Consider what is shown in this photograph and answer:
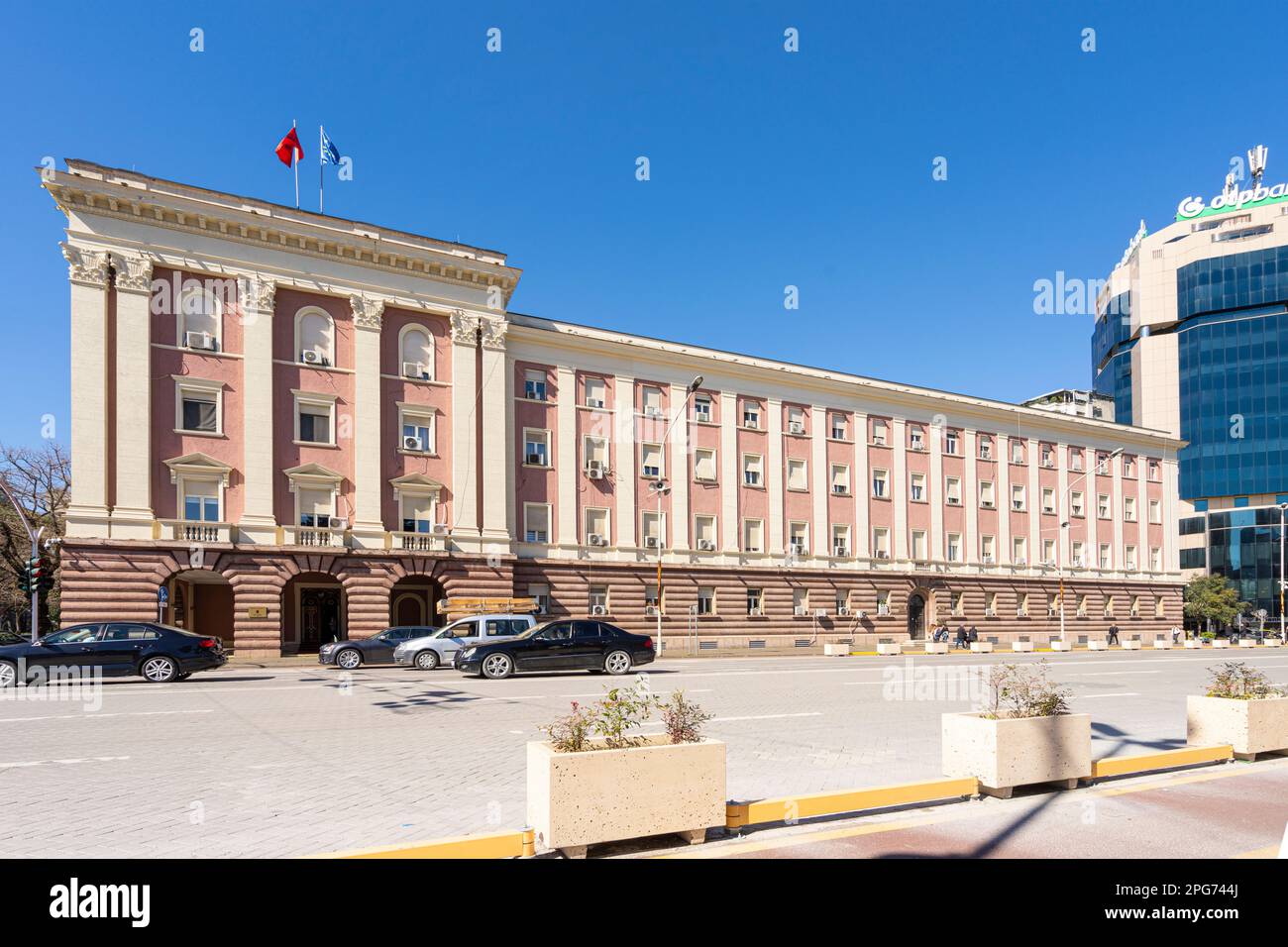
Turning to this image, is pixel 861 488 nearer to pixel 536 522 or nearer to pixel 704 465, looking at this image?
pixel 704 465

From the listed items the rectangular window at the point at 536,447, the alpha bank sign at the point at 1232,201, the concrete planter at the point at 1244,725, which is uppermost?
the alpha bank sign at the point at 1232,201

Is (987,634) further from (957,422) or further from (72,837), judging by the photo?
(72,837)

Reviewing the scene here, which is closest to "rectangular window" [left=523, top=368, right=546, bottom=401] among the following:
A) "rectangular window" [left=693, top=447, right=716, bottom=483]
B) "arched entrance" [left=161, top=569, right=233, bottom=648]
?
"rectangular window" [left=693, top=447, right=716, bottom=483]

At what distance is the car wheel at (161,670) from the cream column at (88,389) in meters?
11.0

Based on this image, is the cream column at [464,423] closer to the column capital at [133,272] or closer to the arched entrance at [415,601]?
the arched entrance at [415,601]

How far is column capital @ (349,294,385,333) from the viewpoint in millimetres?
36312

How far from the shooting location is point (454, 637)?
26.6 m

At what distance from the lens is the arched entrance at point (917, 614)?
51375 millimetres

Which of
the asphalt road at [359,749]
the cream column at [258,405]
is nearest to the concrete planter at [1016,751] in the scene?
the asphalt road at [359,749]

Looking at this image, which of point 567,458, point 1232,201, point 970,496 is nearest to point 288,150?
point 567,458

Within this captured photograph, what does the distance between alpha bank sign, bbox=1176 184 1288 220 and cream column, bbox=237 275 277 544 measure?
118 meters

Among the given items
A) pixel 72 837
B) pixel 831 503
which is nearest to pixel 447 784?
pixel 72 837

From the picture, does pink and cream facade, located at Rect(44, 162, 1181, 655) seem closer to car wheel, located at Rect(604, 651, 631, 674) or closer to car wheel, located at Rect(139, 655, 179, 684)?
car wheel, located at Rect(139, 655, 179, 684)
